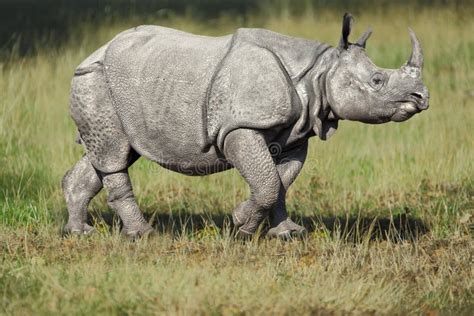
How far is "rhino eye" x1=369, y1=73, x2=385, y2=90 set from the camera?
7.23 meters

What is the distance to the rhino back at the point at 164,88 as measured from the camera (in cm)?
738

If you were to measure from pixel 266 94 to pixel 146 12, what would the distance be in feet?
34.3

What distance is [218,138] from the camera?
287 inches

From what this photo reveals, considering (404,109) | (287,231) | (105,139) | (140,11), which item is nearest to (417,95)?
(404,109)

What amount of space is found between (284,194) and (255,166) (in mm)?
695

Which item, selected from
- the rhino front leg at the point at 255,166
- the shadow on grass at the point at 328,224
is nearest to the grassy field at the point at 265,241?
the shadow on grass at the point at 328,224

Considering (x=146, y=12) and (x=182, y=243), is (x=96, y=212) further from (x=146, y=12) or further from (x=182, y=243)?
(x=146, y=12)

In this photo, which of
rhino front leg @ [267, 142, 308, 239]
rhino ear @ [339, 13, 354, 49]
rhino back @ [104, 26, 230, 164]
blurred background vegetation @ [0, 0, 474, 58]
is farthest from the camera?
blurred background vegetation @ [0, 0, 474, 58]

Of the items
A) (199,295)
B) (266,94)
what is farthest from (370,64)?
(199,295)

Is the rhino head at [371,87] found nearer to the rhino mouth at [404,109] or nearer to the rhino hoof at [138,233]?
the rhino mouth at [404,109]

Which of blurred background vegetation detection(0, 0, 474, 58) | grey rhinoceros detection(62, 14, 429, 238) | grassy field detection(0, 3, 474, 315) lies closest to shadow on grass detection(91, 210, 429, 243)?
grassy field detection(0, 3, 474, 315)

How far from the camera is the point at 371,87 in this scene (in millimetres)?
7234

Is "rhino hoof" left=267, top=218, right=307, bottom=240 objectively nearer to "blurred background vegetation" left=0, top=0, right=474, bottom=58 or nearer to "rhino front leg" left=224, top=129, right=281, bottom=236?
"rhino front leg" left=224, top=129, right=281, bottom=236

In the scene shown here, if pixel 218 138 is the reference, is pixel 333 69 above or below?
above
